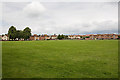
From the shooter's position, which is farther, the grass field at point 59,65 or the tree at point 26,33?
the tree at point 26,33

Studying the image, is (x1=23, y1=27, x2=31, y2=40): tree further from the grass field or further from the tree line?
the grass field

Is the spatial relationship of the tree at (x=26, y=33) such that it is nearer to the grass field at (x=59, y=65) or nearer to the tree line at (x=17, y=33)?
the tree line at (x=17, y=33)

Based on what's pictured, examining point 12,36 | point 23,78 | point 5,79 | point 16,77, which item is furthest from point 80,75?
point 12,36

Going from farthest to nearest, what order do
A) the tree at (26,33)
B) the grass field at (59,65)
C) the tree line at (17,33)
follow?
the tree at (26,33) → the tree line at (17,33) → the grass field at (59,65)

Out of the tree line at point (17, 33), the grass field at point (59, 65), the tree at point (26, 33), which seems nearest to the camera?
the grass field at point (59, 65)

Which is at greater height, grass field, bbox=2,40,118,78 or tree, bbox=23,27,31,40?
tree, bbox=23,27,31,40

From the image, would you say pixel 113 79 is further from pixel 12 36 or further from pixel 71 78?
pixel 12 36

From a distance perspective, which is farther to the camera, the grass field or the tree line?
the tree line

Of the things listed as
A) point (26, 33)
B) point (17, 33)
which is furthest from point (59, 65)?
point (26, 33)

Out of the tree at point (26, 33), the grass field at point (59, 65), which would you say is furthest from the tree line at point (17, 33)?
the grass field at point (59, 65)

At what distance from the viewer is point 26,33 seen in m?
80.4

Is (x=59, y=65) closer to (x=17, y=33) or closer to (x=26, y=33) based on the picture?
(x=17, y=33)

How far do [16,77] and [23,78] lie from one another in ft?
1.48

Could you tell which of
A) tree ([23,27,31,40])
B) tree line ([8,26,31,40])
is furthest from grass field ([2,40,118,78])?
tree ([23,27,31,40])
